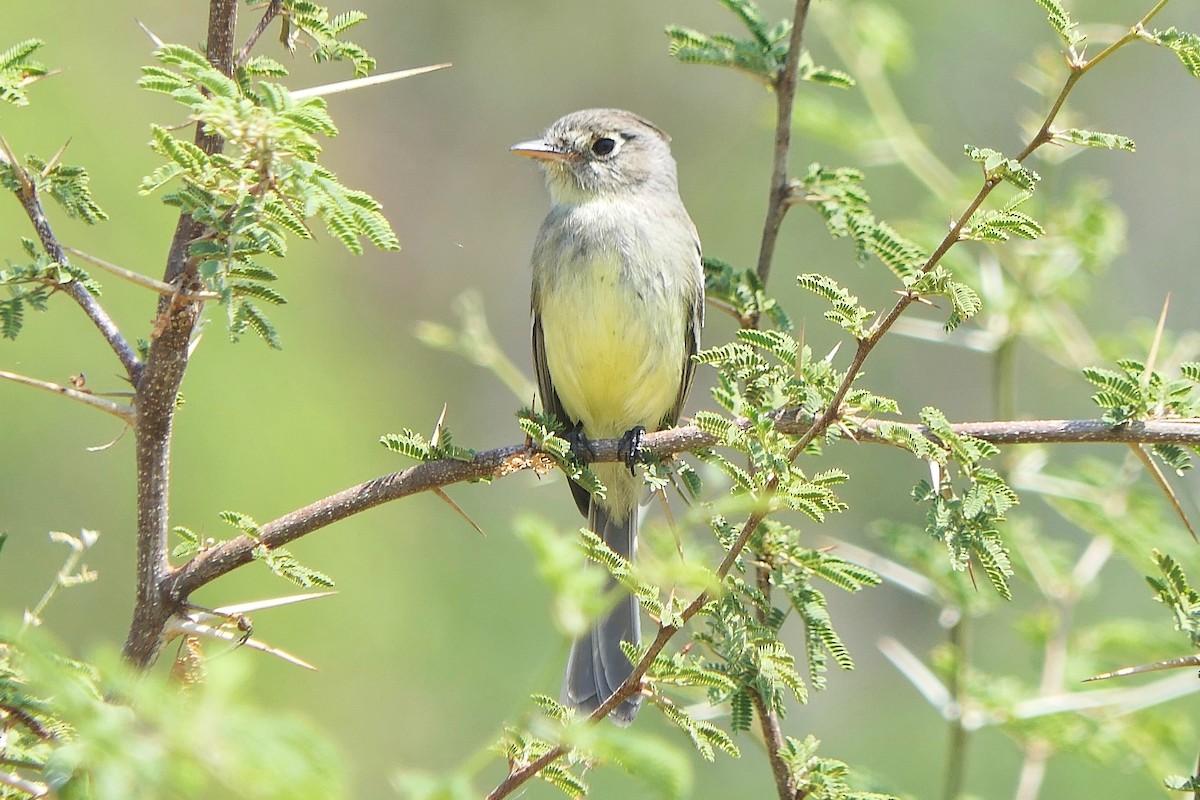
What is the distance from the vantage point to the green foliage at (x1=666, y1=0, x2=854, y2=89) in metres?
3.64

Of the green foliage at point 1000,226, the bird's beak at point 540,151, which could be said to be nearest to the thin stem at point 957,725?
the green foliage at point 1000,226

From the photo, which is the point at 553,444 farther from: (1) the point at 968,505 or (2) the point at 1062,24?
(2) the point at 1062,24

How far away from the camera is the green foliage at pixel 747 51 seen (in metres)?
3.64

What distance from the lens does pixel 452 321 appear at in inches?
468

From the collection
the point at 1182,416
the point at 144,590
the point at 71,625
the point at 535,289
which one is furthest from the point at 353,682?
the point at 1182,416

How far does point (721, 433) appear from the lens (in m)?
2.65

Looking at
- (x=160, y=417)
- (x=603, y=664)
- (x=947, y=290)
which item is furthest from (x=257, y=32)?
(x=603, y=664)

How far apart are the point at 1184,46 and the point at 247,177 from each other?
1.72 m

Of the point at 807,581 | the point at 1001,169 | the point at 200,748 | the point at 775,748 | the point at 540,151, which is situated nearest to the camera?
the point at 200,748

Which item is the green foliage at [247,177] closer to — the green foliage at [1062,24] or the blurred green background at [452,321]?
the green foliage at [1062,24]

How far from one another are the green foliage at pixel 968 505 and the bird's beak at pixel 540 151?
2.85m

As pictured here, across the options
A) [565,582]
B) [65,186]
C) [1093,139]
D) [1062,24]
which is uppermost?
[1062,24]

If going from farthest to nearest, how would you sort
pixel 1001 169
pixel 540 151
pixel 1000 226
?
pixel 540 151 < pixel 1000 226 < pixel 1001 169

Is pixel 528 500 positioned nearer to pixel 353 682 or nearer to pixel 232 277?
pixel 353 682
